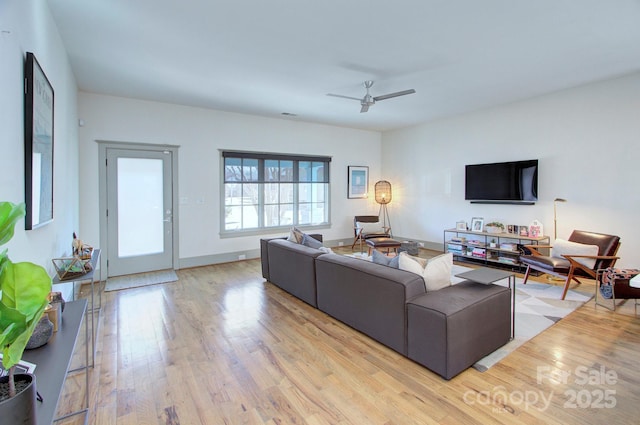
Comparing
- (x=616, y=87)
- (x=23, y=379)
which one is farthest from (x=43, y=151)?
(x=616, y=87)

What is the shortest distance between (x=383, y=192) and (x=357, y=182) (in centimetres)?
73

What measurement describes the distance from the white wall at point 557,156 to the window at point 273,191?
7.68ft

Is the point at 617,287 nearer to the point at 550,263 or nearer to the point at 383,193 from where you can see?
the point at 550,263

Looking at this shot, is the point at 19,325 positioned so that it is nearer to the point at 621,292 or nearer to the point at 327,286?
the point at 327,286

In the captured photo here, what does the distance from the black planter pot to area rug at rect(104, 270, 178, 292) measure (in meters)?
4.14

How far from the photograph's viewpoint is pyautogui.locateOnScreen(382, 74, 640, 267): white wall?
444 centimetres

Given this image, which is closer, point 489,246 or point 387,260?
point 387,260

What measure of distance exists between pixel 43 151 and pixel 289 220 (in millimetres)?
4917

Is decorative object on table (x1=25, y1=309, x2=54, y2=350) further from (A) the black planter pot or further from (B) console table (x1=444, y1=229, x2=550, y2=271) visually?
(B) console table (x1=444, y1=229, x2=550, y2=271)

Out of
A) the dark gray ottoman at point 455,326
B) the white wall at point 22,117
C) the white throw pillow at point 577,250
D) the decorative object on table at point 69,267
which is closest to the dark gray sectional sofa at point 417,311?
the dark gray ottoman at point 455,326

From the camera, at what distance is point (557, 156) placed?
16.8 ft

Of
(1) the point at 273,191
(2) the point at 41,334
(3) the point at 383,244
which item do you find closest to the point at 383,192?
(3) the point at 383,244

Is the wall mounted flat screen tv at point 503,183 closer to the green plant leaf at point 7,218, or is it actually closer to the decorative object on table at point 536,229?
the decorative object on table at point 536,229

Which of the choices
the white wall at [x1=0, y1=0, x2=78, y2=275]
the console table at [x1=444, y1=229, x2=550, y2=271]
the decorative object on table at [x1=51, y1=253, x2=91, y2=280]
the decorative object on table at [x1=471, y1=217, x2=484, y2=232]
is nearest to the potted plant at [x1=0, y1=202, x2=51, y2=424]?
the white wall at [x1=0, y1=0, x2=78, y2=275]
